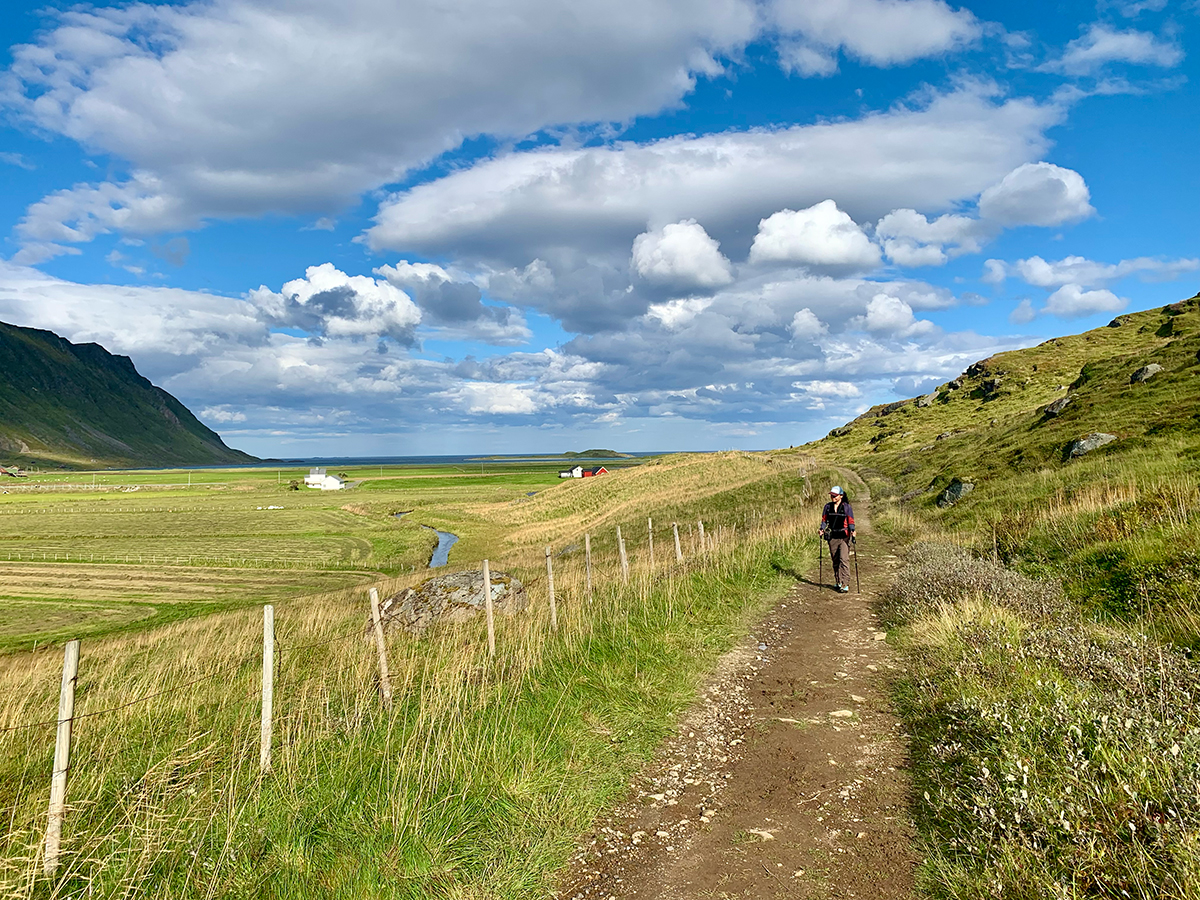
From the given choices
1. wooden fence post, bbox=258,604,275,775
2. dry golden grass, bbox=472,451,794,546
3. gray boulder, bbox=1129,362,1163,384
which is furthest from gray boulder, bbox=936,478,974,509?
wooden fence post, bbox=258,604,275,775

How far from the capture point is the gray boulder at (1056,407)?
40.2m

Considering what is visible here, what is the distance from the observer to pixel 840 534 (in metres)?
16.4

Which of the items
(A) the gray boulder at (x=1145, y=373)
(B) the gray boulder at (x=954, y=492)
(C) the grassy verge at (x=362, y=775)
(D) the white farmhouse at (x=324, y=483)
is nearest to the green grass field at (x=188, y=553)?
(C) the grassy verge at (x=362, y=775)

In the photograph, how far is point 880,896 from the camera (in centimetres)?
475

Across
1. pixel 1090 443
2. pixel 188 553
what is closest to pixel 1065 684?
pixel 1090 443

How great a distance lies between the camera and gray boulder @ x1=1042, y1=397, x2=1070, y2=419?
4022cm

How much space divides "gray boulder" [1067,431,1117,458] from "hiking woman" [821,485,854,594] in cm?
1649

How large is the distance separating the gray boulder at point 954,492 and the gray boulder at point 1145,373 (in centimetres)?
1602

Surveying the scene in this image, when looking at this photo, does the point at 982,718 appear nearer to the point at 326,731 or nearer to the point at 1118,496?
the point at 326,731

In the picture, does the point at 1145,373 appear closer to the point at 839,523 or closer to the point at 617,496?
the point at 839,523

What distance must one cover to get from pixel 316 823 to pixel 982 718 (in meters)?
6.32

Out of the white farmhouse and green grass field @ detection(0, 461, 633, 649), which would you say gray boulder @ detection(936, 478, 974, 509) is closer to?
green grass field @ detection(0, 461, 633, 649)

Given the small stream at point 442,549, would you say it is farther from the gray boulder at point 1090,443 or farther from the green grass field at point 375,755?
the gray boulder at point 1090,443

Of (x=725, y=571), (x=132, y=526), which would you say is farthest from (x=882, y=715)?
(x=132, y=526)
